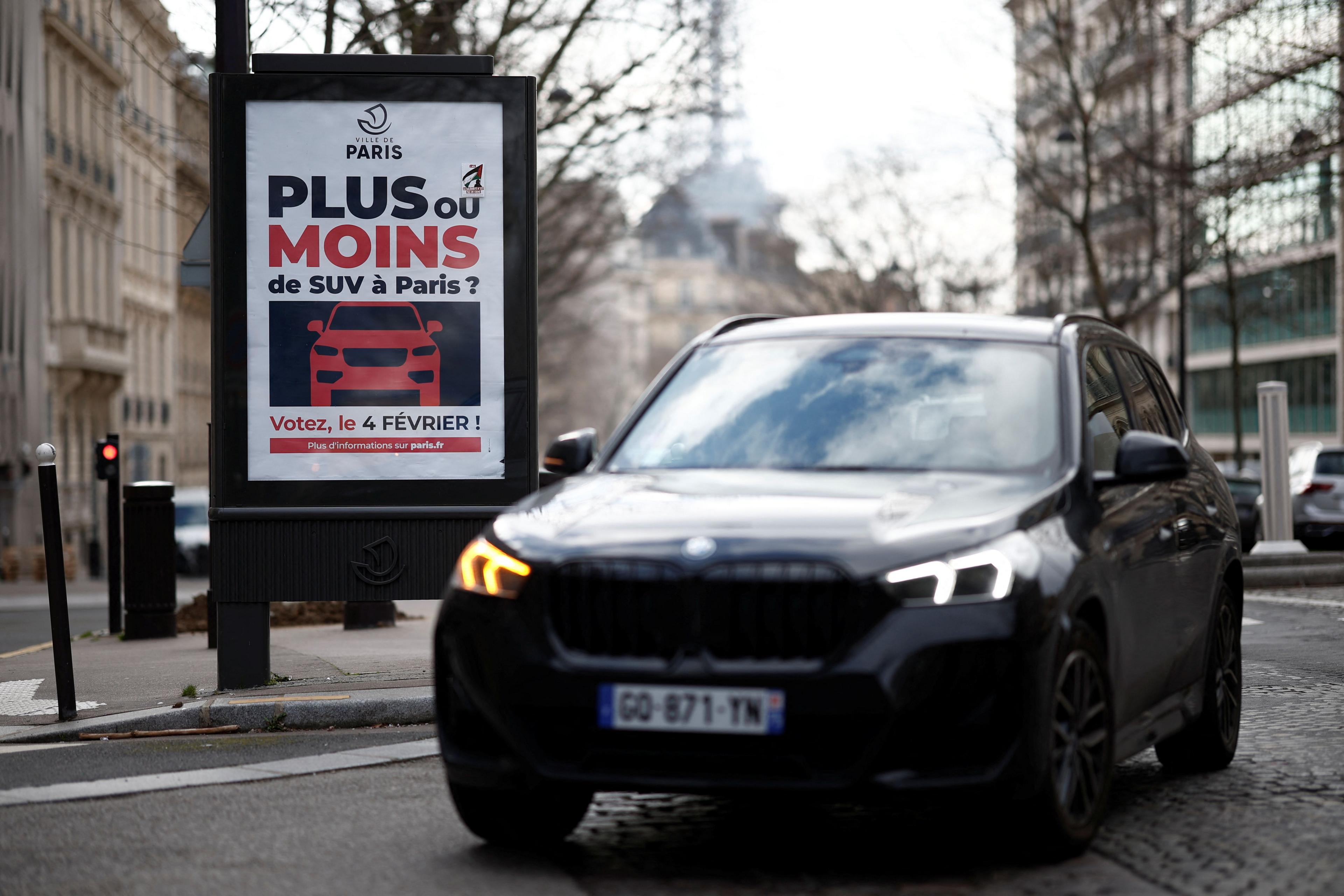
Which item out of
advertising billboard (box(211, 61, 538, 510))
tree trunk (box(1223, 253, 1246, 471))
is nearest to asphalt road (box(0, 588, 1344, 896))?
advertising billboard (box(211, 61, 538, 510))

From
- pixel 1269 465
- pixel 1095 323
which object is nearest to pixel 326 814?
pixel 1095 323

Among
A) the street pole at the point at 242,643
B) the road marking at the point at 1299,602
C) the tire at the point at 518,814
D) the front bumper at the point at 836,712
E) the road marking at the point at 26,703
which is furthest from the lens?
the road marking at the point at 1299,602

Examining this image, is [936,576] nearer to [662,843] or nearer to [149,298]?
[662,843]

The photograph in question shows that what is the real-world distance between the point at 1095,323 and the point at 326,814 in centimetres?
322

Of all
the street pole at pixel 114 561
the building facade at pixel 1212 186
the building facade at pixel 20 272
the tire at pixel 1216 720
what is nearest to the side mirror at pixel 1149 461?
the tire at pixel 1216 720

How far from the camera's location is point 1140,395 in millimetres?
7562

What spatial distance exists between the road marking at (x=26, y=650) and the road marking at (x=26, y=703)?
2845 millimetres

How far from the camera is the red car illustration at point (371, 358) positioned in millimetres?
10117

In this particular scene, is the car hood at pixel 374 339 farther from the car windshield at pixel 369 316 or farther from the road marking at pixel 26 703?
the road marking at pixel 26 703

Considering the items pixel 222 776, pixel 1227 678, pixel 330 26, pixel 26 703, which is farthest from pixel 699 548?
pixel 330 26

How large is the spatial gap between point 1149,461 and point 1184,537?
37.8 inches

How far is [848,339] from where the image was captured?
22.2 ft

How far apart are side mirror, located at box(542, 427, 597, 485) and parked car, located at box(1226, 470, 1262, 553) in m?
22.8

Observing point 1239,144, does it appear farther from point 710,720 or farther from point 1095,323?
point 710,720
